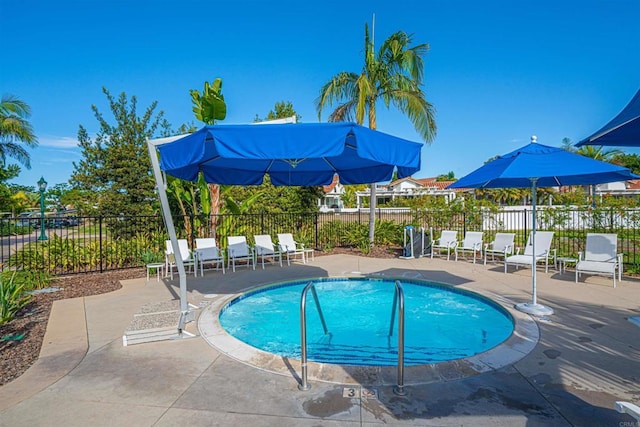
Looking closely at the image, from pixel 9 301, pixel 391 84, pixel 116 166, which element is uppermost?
pixel 391 84

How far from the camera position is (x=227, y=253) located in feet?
32.9

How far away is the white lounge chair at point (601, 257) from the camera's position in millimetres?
7256

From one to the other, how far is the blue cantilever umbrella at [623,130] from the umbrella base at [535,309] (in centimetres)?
306

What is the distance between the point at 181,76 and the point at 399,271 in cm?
1119

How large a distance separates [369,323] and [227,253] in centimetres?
529

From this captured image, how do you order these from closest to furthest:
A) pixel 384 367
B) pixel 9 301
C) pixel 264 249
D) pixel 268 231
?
pixel 384 367 < pixel 9 301 < pixel 264 249 < pixel 268 231

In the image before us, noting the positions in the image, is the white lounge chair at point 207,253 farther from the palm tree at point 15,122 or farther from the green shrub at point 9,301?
the palm tree at point 15,122

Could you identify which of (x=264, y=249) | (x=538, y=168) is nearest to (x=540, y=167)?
(x=538, y=168)

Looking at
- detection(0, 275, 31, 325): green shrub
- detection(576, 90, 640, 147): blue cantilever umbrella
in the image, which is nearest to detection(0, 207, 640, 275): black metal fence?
detection(0, 275, 31, 325): green shrub

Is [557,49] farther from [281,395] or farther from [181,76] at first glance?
[281,395]

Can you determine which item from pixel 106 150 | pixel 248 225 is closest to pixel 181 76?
pixel 106 150

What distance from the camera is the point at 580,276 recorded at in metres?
8.12

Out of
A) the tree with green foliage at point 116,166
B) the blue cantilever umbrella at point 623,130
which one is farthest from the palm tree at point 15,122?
the blue cantilever umbrella at point 623,130

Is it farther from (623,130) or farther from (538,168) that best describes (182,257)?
(623,130)
